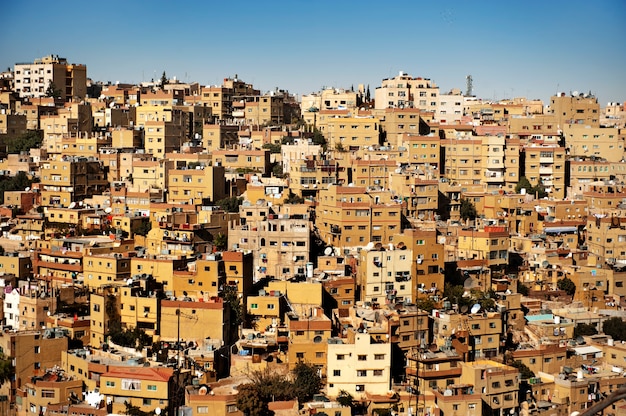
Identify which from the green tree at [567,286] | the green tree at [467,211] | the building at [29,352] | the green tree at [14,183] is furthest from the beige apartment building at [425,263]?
the green tree at [14,183]

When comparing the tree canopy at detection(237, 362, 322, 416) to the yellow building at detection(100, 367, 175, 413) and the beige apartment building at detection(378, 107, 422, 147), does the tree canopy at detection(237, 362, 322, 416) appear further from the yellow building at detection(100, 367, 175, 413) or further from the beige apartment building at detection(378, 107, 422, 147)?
the beige apartment building at detection(378, 107, 422, 147)

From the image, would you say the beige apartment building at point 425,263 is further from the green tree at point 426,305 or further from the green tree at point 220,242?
the green tree at point 220,242

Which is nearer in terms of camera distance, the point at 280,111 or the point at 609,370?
the point at 609,370

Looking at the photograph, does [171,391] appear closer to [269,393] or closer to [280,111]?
[269,393]

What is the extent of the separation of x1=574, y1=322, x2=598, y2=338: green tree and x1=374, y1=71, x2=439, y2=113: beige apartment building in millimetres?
13236

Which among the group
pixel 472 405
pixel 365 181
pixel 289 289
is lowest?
pixel 472 405

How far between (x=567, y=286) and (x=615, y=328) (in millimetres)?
1644

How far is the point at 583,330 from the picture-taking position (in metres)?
14.9

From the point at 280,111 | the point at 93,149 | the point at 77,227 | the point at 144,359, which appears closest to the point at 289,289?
the point at 144,359

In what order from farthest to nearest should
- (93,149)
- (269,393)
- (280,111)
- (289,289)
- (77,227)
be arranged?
(280,111), (93,149), (77,227), (289,289), (269,393)

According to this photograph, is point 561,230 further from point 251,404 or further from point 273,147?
point 251,404

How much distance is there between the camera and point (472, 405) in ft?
39.1

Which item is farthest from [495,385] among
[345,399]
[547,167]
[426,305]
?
[547,167]

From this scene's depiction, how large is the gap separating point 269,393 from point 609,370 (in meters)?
4.80
